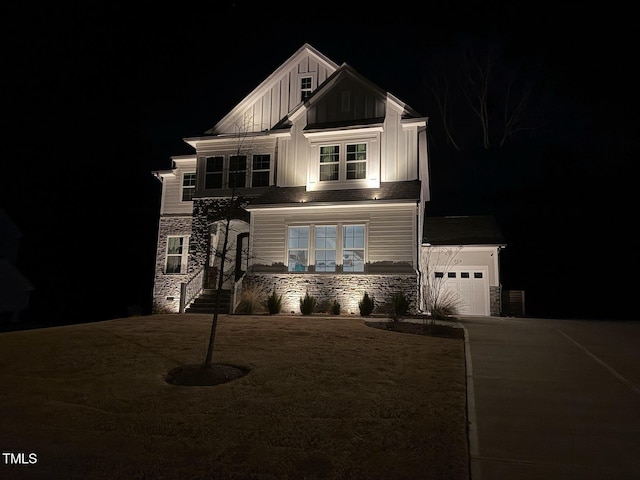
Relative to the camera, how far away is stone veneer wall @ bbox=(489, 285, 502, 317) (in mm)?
18141

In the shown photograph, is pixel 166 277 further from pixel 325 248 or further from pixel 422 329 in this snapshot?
pixel 422 329

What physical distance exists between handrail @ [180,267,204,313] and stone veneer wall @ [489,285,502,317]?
38.7ft

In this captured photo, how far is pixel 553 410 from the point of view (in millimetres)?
5270

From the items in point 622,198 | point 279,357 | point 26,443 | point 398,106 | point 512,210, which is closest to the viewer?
point 26,443

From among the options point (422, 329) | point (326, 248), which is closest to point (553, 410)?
point (422, 329)

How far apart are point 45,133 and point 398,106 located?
31.0 m

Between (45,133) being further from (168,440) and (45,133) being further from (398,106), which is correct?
(168,440)

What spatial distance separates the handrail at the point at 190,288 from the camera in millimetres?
16406

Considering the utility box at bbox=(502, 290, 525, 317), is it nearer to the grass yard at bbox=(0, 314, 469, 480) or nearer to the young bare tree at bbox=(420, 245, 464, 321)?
the young bare tree at bbox=(420, 245, 464, 321)

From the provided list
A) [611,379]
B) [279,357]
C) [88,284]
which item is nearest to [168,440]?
[279,357]

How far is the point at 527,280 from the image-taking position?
1164 inches

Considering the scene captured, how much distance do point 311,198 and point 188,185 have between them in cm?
733

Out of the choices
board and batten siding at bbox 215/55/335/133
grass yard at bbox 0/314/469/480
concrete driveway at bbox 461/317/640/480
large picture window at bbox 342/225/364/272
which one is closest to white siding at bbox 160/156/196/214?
board and batten siding at bbox 215/55/335/133

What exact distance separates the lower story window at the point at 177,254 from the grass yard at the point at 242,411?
11.0m
